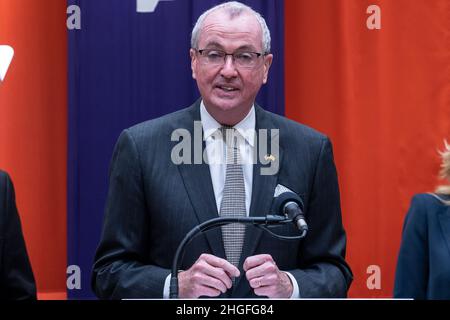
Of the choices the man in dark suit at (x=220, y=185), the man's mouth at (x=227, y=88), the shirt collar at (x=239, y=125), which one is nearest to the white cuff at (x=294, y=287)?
the man in dark suit at (x=220, y=185)

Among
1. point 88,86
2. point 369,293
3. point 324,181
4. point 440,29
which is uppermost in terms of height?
point 440,29

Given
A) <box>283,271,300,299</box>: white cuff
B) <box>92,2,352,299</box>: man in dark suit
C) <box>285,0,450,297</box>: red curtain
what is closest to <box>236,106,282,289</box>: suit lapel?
<box>92,2,352,299</box>: man in dark suit

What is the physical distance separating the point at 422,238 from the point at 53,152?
61.2 inches

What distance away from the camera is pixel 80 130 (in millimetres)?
3039

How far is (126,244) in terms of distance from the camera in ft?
6.12

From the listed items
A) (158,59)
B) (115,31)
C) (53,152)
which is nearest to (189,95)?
(158,59)

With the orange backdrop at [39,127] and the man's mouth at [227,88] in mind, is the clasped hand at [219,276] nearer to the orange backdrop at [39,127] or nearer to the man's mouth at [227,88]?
the man's mouth at [227,88]

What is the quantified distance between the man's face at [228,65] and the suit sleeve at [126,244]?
0.26 meters

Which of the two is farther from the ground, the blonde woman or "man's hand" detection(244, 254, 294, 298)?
"man's hand" detection(244, 254, 294, 298)

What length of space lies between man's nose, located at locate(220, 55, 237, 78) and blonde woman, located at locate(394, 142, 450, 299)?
78 cm

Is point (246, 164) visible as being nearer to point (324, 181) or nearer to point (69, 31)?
point (324, 181)

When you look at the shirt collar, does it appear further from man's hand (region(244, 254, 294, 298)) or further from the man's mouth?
man's hand (region(244, 254, 294, 298))

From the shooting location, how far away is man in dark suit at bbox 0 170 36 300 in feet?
6.23

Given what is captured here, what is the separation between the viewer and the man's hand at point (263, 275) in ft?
5.27
